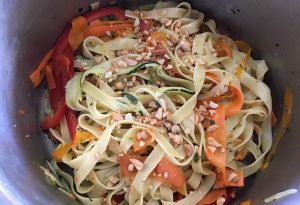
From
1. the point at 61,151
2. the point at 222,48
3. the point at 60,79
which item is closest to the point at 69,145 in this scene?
the point at 61,151

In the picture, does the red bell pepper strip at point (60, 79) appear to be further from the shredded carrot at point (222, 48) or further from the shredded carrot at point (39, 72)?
the shredded carrot at point (222, 48)

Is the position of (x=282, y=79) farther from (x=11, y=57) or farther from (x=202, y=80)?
(x=11, y=57)

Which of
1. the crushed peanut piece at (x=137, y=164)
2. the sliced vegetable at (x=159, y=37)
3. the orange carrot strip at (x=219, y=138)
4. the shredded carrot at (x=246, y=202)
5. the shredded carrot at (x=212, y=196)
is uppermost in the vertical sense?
the sliced vegetable at (x=159, y=37)

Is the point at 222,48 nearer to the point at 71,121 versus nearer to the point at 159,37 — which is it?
the point at 159,37

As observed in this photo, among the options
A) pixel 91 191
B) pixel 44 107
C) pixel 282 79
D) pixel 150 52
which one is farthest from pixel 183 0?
pixel 91 191

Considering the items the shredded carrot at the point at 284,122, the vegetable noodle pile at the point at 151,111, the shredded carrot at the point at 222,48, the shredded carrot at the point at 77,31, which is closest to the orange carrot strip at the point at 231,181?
the vegetable noodle pile at the point at 151,111

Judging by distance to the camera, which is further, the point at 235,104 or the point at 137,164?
the point at 235,104

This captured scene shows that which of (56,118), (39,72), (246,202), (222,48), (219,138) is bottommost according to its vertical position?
(246,202)
